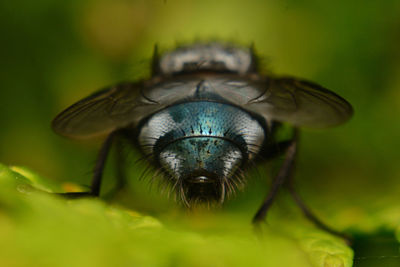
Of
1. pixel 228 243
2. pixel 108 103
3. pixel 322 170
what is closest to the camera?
pixel 228 243

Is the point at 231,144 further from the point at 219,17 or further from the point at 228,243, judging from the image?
the point at 219,17

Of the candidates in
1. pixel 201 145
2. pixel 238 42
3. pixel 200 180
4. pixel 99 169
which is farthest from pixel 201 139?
pixel 238 42

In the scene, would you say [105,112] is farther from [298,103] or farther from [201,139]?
[298,103]

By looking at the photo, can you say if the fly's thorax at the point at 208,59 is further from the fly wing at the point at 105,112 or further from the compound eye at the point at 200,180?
the compound eye at the point at 200,180

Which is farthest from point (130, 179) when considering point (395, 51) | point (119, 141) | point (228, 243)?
point (395, 51)

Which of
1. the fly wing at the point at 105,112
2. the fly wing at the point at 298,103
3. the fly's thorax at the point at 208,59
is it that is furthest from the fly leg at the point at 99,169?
the fly wing at the point at 298,103
